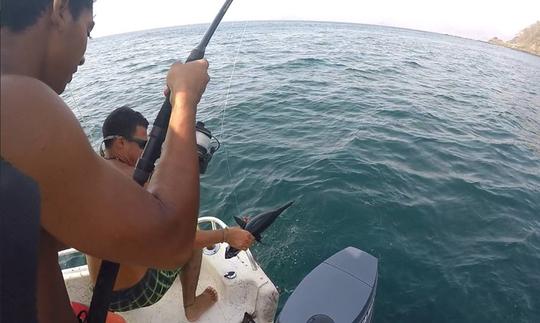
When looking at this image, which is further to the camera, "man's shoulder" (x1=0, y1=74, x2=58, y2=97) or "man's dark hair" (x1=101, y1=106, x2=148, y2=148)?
"man's dark hair" (x1=101, y1=106, x2=148, y2=148)

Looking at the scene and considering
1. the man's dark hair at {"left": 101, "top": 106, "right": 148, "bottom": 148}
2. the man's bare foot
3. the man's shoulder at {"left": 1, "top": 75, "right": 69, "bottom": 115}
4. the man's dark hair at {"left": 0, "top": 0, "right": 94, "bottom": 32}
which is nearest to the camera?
the man's shoulder at {"left": 1, "top": 75, "right": 69, "bottom": 115}

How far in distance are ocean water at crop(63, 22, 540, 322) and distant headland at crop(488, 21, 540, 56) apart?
331 feet

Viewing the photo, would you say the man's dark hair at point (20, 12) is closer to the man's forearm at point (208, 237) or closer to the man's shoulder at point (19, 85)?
the man's shoulder at point (19, 85)

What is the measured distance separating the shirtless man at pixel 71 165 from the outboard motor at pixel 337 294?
2217mm

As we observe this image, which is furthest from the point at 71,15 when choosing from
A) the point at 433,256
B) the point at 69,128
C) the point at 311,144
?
the point at 311,144

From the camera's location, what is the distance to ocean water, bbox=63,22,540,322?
15.6ft

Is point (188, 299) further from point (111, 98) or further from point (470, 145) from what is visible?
point (111, 98)

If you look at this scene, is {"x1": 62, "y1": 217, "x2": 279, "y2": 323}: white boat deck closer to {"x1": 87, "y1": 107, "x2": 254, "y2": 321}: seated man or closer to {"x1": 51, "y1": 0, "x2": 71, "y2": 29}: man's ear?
{"x1": 87, "y1": 107, "x2": 254, "y2": 321}: seated man

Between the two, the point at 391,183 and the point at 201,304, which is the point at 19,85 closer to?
the point at 201,304

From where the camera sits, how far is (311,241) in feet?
17.2

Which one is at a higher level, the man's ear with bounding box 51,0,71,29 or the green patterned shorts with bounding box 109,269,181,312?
the man's ear with bounding box 51,0,71,29

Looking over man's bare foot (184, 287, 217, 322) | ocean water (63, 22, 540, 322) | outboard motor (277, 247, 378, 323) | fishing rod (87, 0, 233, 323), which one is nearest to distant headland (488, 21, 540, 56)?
ocean water (63, 22, 540, 322)

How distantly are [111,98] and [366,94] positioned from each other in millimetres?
10179

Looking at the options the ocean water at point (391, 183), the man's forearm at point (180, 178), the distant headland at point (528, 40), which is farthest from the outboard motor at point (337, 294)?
the distant headland at point (528, 40)
